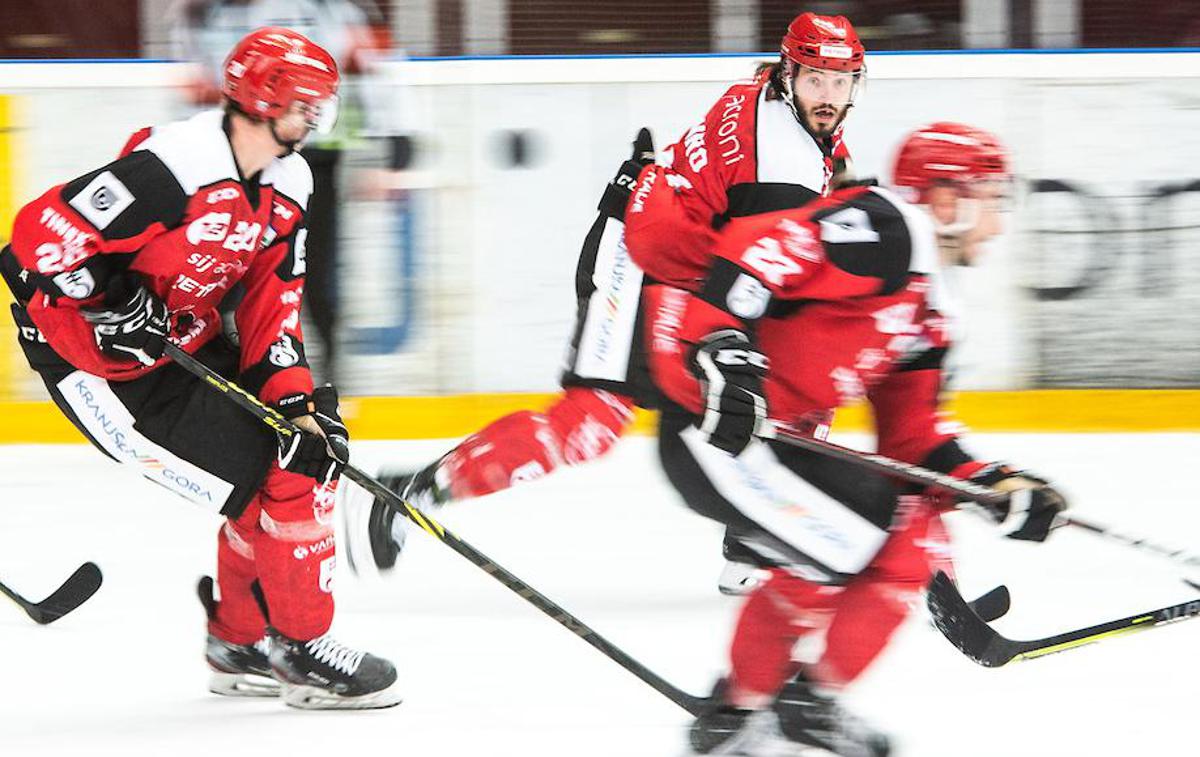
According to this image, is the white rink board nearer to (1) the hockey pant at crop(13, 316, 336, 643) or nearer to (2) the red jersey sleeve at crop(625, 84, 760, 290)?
(2) the red jersey sleeve at crop(625, 84, 760, 290)

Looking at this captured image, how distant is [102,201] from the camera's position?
244cm

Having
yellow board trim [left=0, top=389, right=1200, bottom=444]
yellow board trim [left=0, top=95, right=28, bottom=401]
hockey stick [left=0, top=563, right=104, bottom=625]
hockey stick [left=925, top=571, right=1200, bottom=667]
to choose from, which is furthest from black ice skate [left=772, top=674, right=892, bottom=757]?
yellow board trim [left=0, top=95, right=28, bottom=401]

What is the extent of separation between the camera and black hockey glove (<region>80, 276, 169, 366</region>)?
2.47 metres

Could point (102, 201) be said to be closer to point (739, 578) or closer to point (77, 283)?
point (77, 283)

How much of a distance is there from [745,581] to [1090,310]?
1943mm

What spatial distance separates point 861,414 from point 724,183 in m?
1.73

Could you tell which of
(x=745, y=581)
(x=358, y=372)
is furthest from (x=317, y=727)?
(x=358, y=372)

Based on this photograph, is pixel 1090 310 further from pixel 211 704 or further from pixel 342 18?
pixel 211 704

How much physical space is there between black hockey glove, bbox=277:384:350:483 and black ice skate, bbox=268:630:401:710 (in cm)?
26

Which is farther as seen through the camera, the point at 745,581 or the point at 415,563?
the point at 415,563

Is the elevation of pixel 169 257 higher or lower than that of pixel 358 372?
higher

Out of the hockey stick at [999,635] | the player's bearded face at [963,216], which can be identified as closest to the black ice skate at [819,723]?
the hockey stick at [999,635]

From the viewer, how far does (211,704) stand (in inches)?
106

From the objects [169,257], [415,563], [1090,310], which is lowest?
[415,563]
